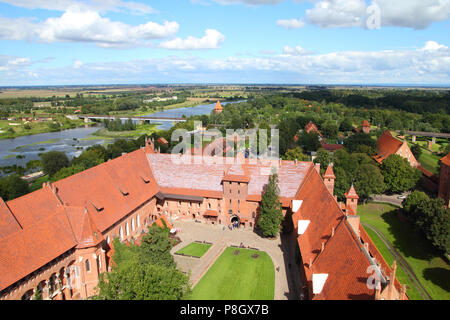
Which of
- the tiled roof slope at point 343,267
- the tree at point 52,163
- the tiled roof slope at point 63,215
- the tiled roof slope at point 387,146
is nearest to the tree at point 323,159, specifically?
the tiled roof slope at point 387,146

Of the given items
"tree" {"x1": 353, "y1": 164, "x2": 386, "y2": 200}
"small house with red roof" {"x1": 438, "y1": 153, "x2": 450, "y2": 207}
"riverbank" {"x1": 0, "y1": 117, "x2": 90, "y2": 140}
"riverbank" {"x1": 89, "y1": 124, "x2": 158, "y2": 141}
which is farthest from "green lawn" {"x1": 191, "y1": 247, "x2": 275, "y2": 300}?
"riverbank" {"x1": 0, "y1": 117, "x2": 90, "y2": 140}

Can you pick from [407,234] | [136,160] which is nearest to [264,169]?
[136,160]

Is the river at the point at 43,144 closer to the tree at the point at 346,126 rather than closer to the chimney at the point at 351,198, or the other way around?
the chimney at the point at 351,198

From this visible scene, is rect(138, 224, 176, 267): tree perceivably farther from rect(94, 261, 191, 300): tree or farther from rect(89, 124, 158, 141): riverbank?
rect(89, 124, 158, 141): riverbank

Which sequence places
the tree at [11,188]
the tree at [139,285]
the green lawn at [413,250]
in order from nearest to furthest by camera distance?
the tree at [139,285] → the green lawn at [413,250] → the tree at [11,188]

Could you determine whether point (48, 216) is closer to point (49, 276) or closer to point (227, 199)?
point (49, 276)

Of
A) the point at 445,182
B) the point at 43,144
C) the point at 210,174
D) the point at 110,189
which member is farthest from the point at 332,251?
the point at 43,144
